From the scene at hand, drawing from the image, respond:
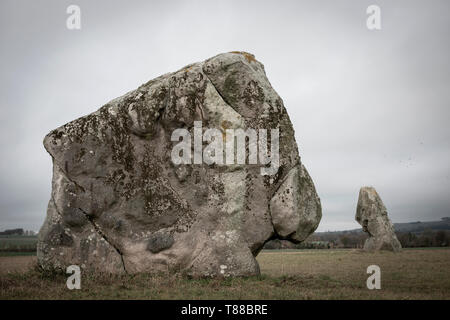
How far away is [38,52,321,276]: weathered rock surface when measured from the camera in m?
11.9

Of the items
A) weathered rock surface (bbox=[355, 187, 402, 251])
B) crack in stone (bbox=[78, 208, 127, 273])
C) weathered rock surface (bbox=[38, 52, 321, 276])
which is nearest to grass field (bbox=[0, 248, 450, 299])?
weathered rock surface (bbox=[38, 52, 321, 276])

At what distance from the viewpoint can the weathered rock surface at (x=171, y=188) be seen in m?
11.9

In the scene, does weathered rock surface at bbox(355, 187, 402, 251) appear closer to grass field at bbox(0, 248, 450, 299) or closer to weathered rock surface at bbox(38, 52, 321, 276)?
grass field at bbox(0, 248, 450, 299)

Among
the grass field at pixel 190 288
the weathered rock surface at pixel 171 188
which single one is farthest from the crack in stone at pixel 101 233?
the grass field at pixel 190 288

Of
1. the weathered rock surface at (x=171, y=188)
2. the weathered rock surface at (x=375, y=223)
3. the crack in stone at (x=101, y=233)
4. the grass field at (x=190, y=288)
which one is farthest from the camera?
the weathered rock surface at (x=375, y=223)

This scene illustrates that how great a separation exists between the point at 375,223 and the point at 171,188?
24.8 meters

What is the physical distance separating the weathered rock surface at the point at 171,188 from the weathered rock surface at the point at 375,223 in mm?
21442

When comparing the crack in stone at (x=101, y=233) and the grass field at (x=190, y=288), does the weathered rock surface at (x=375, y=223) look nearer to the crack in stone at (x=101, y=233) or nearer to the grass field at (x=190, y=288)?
the grass field at (x=190, y=288)

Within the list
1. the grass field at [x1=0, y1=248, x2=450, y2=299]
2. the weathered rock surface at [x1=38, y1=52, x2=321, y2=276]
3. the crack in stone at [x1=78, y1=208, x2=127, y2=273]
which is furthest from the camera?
the crack in stone at [x1=78, y1=208, x2=127, y2=273]

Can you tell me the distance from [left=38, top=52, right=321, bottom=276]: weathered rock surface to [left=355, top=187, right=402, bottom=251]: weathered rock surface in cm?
2144

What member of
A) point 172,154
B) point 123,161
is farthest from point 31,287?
point 172,154

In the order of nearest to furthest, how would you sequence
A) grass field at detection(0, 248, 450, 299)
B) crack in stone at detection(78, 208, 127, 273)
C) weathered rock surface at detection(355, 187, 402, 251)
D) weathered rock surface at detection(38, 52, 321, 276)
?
grass field at detection(0, 248, 450, 299), weathered rock surface at detection(38, 52, 321, 276), crack in stone at detection(78, 208, 127, 273), weathered rock surface at detection(355, 187, 402, 251)

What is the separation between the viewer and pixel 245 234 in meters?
12.1
